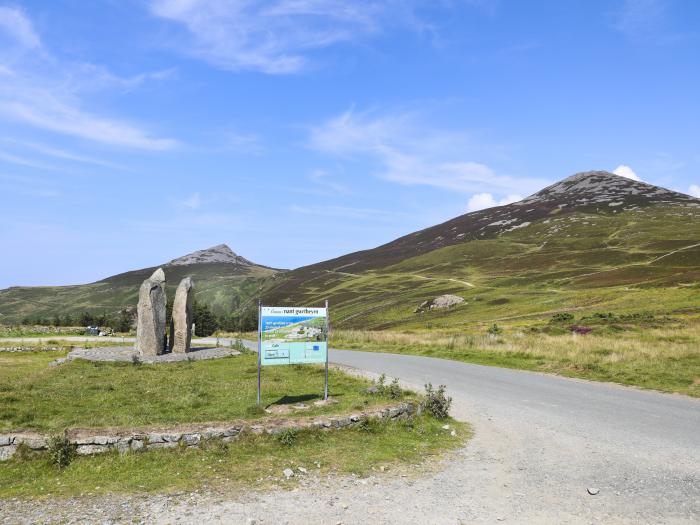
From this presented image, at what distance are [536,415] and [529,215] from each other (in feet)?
633

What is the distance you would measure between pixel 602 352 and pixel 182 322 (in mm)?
24074

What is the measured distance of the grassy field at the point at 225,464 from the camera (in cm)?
817

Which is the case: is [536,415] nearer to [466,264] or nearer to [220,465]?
[220,465]

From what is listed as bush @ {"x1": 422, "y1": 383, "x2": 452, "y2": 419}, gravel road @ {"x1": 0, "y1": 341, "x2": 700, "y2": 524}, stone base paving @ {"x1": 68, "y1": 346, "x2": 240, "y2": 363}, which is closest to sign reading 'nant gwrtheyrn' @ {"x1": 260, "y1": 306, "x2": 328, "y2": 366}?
bush @ {"x1": 422, "y1": 383, "x2": 452, "y2": 419}

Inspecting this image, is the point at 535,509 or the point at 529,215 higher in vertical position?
the point at 529,215

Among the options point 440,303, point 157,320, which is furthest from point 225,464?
point 440,303

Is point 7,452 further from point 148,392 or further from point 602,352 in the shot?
point 602,352

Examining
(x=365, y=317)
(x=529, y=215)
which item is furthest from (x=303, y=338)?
(x=529, y=215)

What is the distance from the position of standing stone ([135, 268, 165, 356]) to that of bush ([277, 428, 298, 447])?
21.1 m

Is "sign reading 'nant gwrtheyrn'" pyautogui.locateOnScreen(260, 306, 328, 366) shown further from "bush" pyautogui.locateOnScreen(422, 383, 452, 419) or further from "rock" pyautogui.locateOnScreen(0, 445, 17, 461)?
"rock" pyautogui.locateOnScreen(0, 445, 17, 461)

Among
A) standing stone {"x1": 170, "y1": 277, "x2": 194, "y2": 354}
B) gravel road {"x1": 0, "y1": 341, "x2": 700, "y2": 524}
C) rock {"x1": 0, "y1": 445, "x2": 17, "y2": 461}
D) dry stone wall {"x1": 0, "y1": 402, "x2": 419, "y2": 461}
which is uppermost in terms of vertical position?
standing stone {"x1": 170, "y1": 277, "x2": 194, "y2": 354}

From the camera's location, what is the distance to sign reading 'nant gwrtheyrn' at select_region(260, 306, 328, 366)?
1405 centimetres

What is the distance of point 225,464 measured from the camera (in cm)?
916

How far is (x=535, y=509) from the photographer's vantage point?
7426 millimetres
